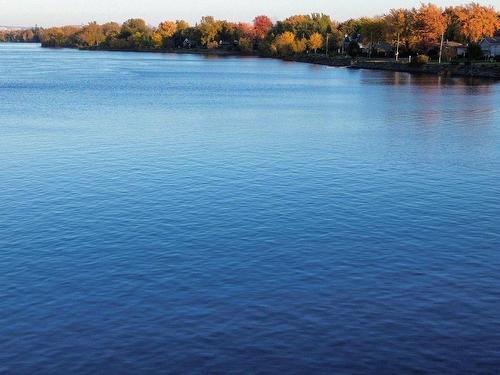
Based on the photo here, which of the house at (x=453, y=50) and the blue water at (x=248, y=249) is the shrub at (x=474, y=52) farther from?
the blue water at (x=248, y=249)

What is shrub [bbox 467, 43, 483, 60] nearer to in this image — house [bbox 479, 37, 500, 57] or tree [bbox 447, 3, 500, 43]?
house [bbox 479, 37, 500, 57]

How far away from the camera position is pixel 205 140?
6569 cm

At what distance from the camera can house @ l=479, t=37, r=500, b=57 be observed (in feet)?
549

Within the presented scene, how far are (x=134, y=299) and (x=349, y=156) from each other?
111 ft

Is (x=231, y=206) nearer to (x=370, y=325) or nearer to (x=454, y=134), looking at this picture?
(x=370, y=325)

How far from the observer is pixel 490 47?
16888 centimetres

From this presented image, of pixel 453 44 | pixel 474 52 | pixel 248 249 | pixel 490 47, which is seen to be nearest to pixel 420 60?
pixel 474 52

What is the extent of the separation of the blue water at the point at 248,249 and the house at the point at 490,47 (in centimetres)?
10279

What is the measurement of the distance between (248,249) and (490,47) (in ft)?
504

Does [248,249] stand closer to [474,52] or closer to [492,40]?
[474,52]

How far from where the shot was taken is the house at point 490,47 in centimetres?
16725

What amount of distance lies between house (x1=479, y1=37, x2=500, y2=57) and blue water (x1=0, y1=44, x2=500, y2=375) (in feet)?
→ 337

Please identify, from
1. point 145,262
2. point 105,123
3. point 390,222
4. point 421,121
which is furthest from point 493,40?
point 145,262

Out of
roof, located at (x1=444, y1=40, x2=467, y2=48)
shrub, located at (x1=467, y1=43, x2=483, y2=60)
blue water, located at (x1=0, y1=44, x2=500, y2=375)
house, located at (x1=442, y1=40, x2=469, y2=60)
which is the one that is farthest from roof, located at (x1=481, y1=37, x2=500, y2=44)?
blue water, located at (x1=0, y1=44, x2=500, y2=375)
